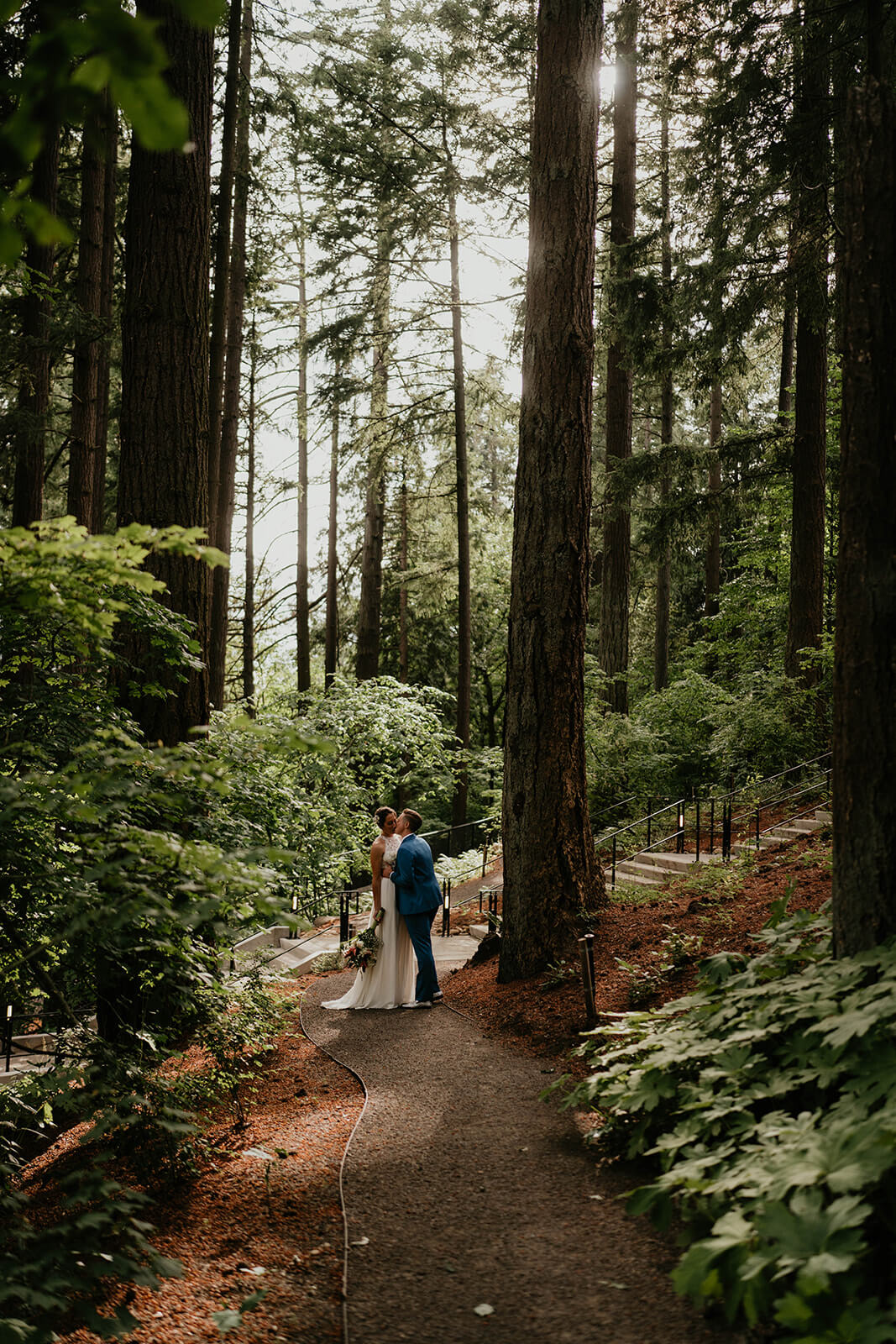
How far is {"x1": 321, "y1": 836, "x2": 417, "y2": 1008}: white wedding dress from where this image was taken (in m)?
8.69

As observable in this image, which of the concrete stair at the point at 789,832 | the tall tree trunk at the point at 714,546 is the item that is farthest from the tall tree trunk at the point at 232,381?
the tall tree trunk at the point at 714,546

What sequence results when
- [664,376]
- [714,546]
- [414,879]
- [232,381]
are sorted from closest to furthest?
[414,879], [664,376], [232,381], [714,546]

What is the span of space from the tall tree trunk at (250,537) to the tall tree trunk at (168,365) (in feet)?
49.6

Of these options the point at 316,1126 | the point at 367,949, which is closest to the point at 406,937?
the point at 367,949

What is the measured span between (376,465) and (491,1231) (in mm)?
17994

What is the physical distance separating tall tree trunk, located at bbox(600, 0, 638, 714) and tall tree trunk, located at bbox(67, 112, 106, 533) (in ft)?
25.5

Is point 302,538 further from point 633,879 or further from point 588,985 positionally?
point 588,985

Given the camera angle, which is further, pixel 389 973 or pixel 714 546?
pixel 714 546

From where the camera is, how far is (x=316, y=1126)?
5.46 m

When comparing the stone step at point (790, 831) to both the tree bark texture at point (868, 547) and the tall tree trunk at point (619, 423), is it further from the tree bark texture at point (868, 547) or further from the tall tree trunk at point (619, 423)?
the tree bark texture at point (868, 547)

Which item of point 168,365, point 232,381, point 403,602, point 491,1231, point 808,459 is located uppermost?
point 232,381

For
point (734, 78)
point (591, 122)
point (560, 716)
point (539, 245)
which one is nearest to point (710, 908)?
point (560, 716)

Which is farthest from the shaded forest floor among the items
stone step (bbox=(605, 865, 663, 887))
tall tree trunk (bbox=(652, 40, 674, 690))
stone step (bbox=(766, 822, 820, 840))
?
tall tree trunk (bbox=(652, 40, 674, 690))

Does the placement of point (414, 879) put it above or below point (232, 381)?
below
